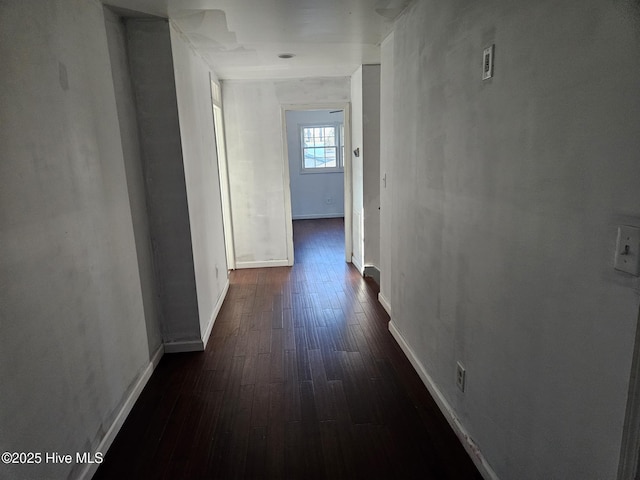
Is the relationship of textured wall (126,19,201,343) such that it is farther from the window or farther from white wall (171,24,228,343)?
the window

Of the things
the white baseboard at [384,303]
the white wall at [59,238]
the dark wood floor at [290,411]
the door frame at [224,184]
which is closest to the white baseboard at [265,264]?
the door frame at [224,184]

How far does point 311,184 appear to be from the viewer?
8.76 meters

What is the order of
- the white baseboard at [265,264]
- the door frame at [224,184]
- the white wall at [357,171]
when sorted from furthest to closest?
the white baseboard at [265,264], the door frame at [224,184], the white wall at [357,171]

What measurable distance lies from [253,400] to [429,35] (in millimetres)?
2279

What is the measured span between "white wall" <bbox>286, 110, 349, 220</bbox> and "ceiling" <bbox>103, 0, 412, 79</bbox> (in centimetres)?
435

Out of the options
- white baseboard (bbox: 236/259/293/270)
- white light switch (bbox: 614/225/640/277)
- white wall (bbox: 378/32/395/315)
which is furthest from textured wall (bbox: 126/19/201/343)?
white light switch (bbox: 614/225/640/277)

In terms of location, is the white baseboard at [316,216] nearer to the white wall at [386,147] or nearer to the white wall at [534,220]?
the white wall at [386,147]

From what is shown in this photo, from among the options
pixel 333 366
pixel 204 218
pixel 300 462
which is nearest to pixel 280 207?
pixel 204 218

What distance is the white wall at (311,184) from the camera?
8.51 meters

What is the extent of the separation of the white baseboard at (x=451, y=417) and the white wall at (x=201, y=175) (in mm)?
1538

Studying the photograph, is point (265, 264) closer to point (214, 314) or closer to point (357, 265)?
point (357, 265)

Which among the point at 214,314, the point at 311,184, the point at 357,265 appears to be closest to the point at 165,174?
the point at 214,314

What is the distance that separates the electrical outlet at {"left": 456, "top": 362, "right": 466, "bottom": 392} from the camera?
1911mm

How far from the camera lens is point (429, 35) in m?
2.17
